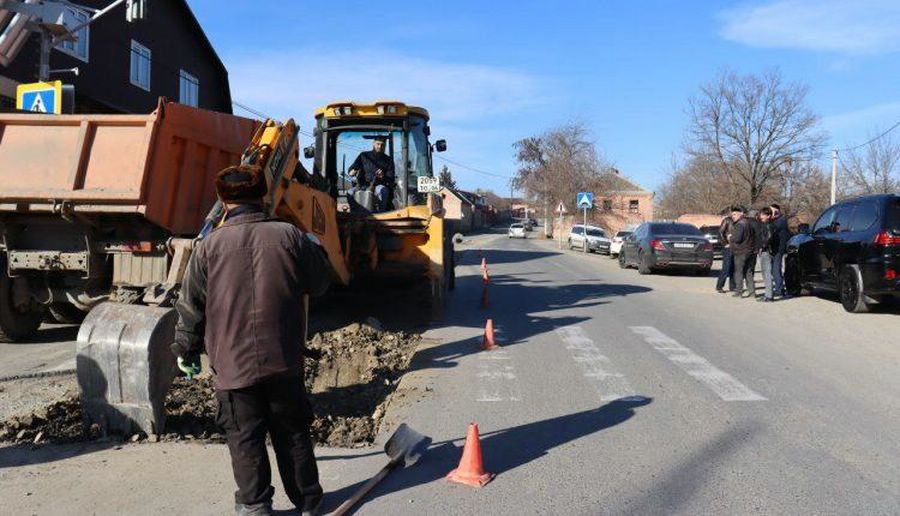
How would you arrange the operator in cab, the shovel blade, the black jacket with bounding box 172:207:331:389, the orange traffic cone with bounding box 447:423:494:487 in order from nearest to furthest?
the black jacket with bounding box 172:207:331:389 → the orange traffic cone with bounding box 447:423:494:487 → the shovel blade → the operator in cab

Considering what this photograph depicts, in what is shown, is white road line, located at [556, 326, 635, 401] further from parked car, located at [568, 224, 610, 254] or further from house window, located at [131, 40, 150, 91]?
parked car, located at [568, 224, 610, 254]

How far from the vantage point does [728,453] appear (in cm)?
479

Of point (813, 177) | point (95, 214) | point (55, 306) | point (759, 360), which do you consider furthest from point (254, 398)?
point (813, 177)

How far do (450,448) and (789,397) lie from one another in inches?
133

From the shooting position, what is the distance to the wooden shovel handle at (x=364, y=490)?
3775 millimetres

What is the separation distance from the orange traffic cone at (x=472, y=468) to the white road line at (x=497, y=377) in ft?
5.92

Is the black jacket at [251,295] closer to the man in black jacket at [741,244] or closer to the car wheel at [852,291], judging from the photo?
the car wheel at [852,291]

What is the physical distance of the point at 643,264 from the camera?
20.7 m

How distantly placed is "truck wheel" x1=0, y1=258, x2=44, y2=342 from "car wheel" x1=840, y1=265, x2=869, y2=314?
11816 millimetres

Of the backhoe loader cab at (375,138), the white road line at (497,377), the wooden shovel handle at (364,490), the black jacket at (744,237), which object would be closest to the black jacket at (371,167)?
the backhoe loader cab at (375,138)

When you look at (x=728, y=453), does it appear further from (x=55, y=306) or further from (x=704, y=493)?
(x=55, y=306)

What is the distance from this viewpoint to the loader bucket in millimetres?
4820

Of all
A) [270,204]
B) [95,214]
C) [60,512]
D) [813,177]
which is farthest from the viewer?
[813,177]

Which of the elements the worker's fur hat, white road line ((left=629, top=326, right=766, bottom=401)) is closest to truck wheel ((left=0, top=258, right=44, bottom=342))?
the worker's fur hat
